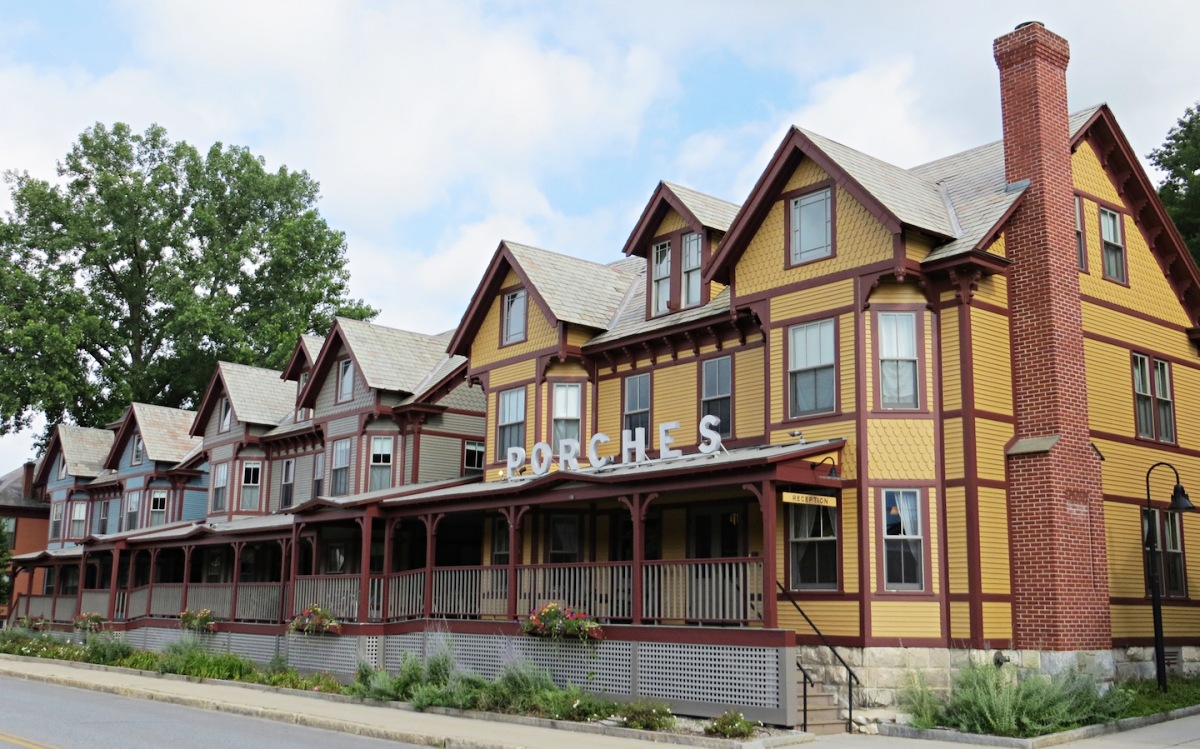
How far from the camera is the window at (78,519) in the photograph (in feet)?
180

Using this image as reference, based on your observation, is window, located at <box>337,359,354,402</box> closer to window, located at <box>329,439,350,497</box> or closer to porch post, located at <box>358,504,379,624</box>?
window, located at <box>329,439,350,497</box>

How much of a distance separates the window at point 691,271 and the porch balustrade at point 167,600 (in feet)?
64.9

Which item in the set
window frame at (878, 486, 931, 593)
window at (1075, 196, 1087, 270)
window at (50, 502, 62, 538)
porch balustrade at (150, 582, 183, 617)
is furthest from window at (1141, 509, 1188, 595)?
window at (50, 502, 62, 538)

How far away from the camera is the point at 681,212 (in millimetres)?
26891

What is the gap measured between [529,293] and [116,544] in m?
21.1

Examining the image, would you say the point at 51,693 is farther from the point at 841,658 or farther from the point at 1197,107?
the point at 1197,107

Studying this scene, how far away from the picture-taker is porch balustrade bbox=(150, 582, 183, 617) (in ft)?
121

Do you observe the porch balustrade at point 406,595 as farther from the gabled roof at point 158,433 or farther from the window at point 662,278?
the gabled roof at point 158,433

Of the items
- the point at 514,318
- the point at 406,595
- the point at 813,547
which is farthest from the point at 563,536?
the point at 813,547

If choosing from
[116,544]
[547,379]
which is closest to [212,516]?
[116,544]

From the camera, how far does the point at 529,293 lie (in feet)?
97.3

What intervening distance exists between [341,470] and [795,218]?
19921mm

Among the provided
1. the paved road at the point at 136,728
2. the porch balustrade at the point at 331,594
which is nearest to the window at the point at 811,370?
the paved road at the point at 136,728

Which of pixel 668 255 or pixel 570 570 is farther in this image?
pixel 668 255
